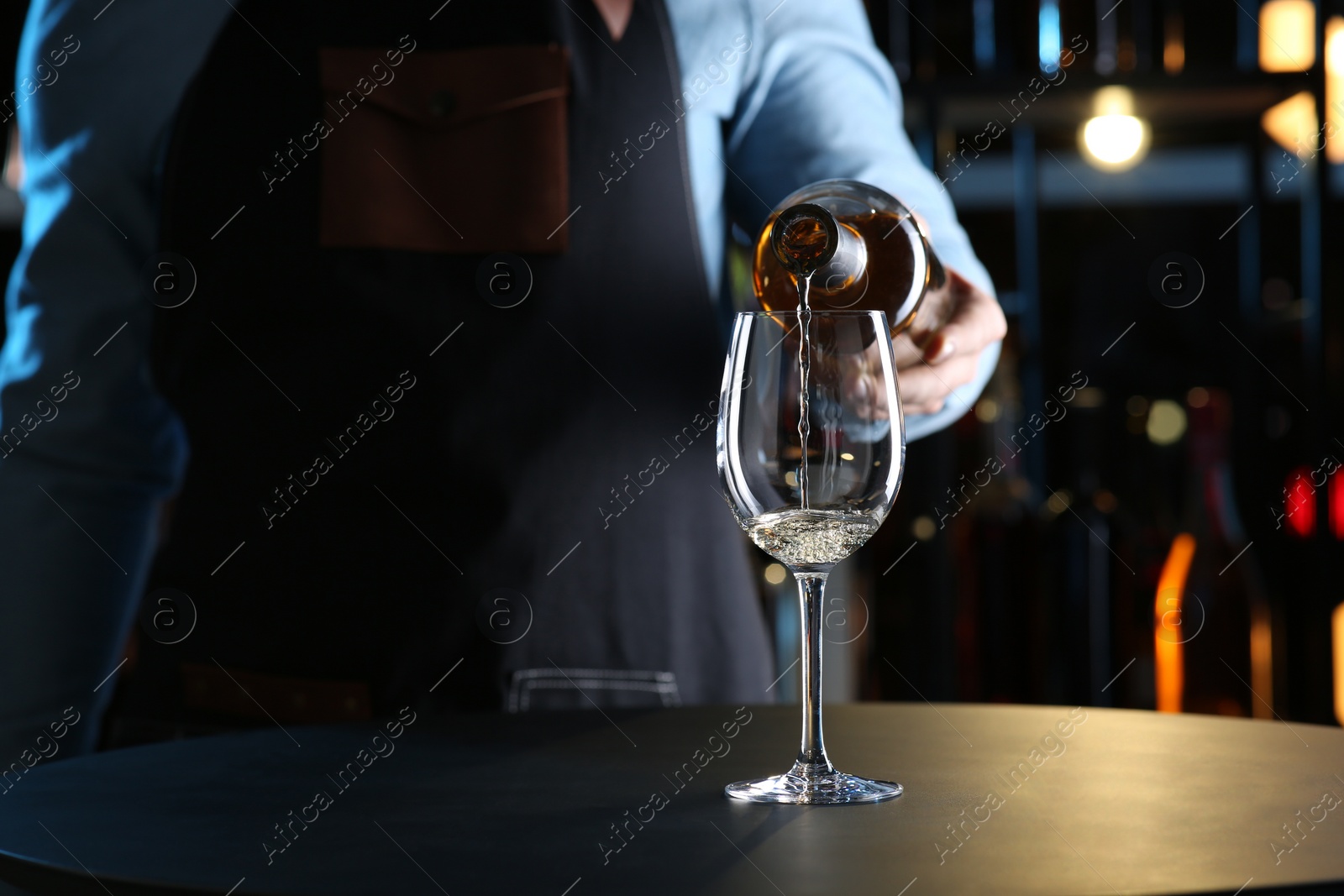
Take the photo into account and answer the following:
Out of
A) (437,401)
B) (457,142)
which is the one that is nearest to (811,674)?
(437,401)

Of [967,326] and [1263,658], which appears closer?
[967,326]

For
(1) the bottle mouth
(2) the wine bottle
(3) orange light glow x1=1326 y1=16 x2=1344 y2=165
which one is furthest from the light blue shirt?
(3) orange light glow x1=1326 y1=16 x2=1344 y2=165

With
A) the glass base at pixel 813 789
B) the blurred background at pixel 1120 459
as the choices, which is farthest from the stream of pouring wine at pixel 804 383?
the blurred background at pixel 1120 459

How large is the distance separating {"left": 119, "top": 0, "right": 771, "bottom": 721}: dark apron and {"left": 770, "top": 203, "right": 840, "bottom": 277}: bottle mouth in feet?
1.43

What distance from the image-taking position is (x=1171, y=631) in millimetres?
1715

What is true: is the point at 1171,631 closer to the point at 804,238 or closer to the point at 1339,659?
the point at 1339,659

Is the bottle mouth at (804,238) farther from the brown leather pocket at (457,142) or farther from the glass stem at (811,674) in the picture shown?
the brown leather pocket at (457,142)

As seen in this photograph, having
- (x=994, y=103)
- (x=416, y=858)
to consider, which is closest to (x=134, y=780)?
(x=416, y=858)

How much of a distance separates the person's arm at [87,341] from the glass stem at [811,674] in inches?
27.6

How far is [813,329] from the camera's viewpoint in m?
0.62

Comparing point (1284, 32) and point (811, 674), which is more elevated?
point (1284, 32)

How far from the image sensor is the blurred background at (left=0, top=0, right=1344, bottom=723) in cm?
173

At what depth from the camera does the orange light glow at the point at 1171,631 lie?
170cm

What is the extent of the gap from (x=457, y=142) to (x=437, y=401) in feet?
0.75
